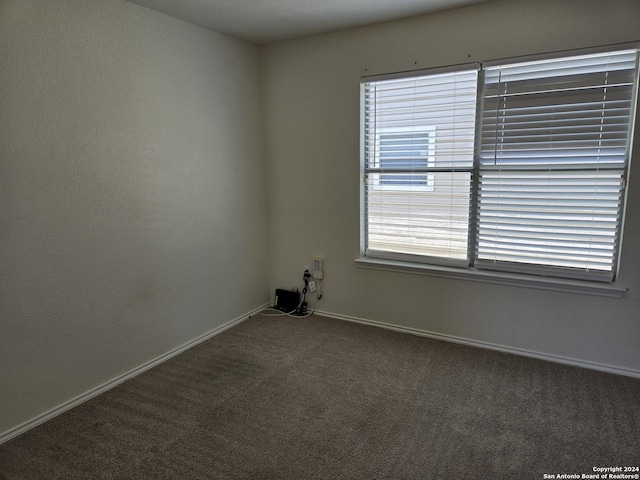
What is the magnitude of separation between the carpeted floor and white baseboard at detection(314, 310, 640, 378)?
6 centimetres

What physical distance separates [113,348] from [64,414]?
1.43 ft

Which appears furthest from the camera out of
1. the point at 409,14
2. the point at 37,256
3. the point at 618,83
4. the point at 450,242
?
the point at 450,242

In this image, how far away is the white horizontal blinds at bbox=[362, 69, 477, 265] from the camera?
9.86 feet

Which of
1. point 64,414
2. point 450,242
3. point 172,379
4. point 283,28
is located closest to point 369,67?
point 283,28

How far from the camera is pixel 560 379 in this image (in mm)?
2654

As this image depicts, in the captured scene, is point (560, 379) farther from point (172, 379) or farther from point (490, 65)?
point (172, 379)

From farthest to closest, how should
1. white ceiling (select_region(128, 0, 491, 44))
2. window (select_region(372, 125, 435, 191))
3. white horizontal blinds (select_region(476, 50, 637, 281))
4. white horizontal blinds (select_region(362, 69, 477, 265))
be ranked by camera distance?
window (select_region(372, 125, 435, 191)) < white horizontal blinds (select_region(362, 69, 477, 265)) < white ceiling (select_region(128, 0, 491, 44)) < white horizontal blinds (select_region(476, 50, 637, 281))

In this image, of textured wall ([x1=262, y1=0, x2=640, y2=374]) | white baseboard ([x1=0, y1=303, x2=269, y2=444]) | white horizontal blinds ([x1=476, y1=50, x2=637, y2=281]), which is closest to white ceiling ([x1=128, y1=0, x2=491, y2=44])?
textured wall ([x1=262, y1=0, x2=640, y2=374])

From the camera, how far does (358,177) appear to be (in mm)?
3400

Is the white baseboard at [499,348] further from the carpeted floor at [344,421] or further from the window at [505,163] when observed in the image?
the window at [505,163]

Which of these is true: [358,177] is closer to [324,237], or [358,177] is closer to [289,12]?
[324,237]

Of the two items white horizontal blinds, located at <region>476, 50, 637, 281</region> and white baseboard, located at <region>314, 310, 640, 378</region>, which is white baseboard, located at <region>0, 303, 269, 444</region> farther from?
white horizontal blinds, located at <region>476, 50, 637, 281</region>

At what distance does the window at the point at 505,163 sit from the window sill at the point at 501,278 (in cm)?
6

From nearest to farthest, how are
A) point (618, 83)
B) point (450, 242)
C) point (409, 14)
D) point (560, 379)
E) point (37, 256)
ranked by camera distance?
point (37, 256) → point (618, 83) → point (560, 379) → point (409, 14) → point (450, 242)
